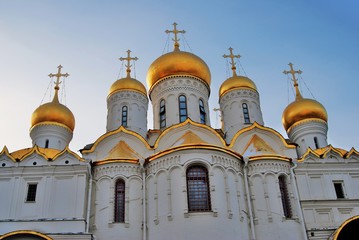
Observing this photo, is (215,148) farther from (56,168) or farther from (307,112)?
(307,112)

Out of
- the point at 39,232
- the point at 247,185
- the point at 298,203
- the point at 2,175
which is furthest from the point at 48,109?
the point at 298,203

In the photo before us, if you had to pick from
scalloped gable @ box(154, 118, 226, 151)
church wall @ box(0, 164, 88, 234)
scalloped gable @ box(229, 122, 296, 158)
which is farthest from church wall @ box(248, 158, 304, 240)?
church wall @ box(0, 164, 88, 234)

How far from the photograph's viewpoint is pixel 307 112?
2000 cm

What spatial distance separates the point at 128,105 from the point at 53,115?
361 cm

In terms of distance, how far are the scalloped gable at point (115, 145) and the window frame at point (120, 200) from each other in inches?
47.8

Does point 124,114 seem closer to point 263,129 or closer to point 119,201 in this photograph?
point 119,201

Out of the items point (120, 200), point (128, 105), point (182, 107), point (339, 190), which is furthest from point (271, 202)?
point (128, 105)

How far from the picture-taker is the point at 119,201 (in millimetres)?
15289

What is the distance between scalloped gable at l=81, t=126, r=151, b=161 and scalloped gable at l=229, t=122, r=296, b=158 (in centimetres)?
363

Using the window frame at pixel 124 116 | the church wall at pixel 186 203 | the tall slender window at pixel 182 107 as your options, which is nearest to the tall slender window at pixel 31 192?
the church wall at pixel 186 203

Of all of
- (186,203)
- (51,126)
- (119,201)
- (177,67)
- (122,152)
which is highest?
(177,67)

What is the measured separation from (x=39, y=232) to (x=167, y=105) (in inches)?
329

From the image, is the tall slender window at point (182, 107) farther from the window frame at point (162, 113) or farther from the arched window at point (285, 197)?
the arched window at point (285, 197)

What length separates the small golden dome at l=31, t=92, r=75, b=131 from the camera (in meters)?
18.9
